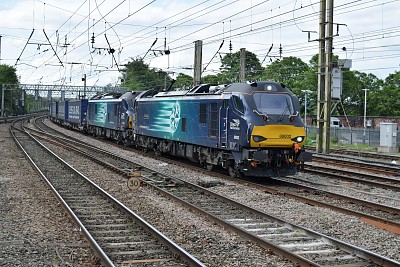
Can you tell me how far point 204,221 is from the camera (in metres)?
10.9

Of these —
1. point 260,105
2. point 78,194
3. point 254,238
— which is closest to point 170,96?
point 260,105

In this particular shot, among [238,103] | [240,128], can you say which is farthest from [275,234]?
[238,103]

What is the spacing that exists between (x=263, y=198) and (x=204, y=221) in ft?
10.7

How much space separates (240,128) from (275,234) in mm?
6807

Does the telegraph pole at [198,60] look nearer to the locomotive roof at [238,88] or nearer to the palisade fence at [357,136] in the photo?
the locomotive roof at [238,88]

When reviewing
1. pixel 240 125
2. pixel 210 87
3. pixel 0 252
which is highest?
pixel 210 87

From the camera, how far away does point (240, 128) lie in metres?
16.3

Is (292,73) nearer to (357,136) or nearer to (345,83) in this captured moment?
(345,83)

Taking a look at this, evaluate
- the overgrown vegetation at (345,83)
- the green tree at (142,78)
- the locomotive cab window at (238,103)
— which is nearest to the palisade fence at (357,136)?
the overgrown vegetation at (345,83)

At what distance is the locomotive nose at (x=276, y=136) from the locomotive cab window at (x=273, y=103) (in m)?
0.50

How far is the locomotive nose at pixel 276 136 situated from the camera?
1592 centimetres

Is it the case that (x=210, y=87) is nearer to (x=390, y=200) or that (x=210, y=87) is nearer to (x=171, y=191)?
(x=171, y=191)

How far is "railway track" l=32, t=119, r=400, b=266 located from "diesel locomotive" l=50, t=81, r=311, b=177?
227 centimetres

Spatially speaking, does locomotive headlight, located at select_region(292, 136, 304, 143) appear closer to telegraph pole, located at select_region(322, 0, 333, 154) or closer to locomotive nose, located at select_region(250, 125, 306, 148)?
locomotive nose, located at select_region(250, 125, 306, 148)
